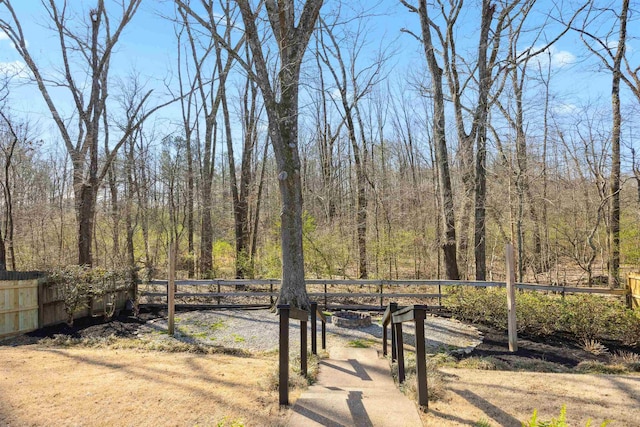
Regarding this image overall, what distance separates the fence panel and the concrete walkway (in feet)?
22.2

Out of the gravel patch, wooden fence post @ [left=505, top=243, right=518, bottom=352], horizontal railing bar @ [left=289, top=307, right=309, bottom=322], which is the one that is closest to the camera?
horizontal railing bar @ [left=289, top=307, right=309, bottom=322]

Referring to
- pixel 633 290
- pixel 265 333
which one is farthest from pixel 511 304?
pixel 265 333

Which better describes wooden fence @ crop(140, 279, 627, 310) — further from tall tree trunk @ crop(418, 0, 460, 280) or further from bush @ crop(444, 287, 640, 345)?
tall tree trunk @ crop(418, 0, 460, 280)

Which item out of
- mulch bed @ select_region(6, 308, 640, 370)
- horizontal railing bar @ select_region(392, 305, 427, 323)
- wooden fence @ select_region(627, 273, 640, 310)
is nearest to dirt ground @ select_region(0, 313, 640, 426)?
mulch bed @ select_region(6, 308, 640, 370)

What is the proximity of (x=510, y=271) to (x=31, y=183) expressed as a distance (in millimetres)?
20700

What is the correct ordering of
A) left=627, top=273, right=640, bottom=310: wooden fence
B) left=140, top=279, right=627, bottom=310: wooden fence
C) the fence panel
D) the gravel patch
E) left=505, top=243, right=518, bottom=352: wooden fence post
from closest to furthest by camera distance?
left=505, top=243, right=518, bottom=352: wooden fence post, the gravel patch, the fence panel, left=627, top=273, right=640, bottom=310: wooden fence, left=140, top=279, right=627, bottom=310: wooden fence

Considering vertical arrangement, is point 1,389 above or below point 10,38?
below

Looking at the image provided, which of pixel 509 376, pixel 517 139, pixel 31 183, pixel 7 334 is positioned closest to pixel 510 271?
pixel 509 376

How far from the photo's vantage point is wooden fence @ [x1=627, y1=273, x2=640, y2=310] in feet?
27.6

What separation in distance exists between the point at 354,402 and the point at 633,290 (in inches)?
326

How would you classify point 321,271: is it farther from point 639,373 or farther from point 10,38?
point 10,38

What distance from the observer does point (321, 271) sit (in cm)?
1339

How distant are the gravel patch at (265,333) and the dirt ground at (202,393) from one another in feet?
5.63

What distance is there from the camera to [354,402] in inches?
138
